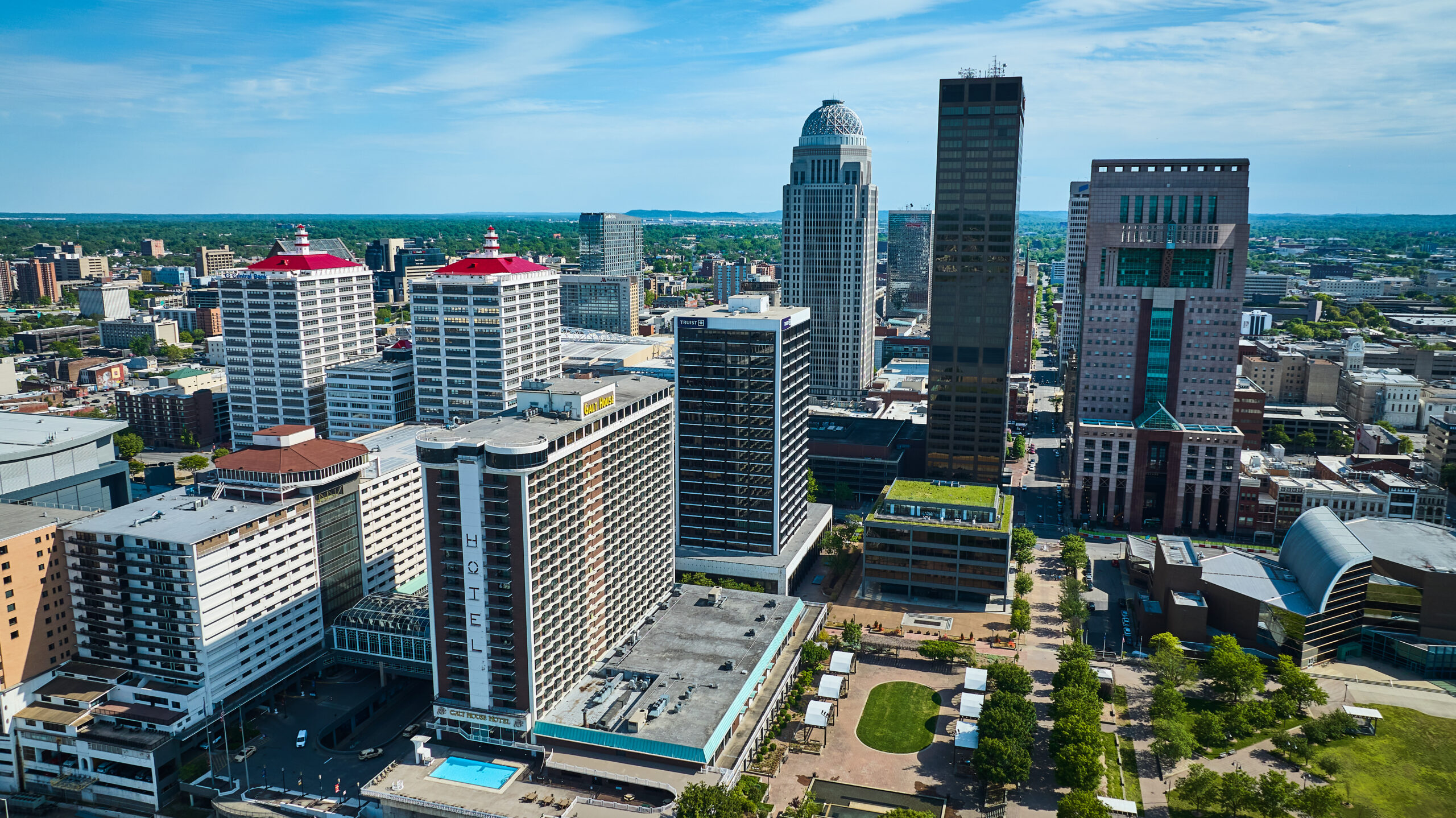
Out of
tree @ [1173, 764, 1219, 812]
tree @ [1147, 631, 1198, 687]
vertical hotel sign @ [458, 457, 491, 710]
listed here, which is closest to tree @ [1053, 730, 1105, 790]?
tree @ [1173, 764, 1219, 812]

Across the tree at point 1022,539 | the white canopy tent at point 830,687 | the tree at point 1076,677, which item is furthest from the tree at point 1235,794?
the tree at point 1022,539

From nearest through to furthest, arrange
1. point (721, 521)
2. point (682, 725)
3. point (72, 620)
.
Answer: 1. point (682, 725)
2. point (72, 620)
3. point (721, 521)

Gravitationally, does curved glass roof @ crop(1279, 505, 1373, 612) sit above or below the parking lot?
above

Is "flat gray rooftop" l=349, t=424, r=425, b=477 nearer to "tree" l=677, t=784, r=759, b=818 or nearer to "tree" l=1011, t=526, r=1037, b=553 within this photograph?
"tree" l=677, t=784, r=759, b=818

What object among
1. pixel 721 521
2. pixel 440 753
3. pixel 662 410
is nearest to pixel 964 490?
pixel 721 521

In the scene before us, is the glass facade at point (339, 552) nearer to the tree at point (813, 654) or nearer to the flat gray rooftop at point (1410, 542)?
the tree at point (813, 654)

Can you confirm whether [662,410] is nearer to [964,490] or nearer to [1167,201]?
[964,490]

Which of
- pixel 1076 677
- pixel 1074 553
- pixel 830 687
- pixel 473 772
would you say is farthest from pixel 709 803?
pixel 1074 553

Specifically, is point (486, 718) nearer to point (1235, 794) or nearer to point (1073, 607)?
point (1235, 794)
